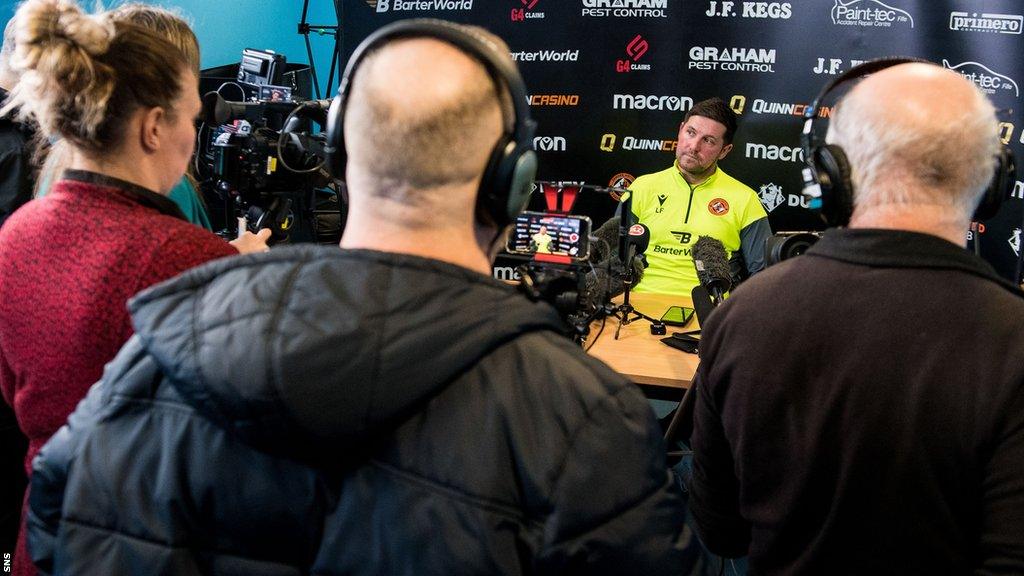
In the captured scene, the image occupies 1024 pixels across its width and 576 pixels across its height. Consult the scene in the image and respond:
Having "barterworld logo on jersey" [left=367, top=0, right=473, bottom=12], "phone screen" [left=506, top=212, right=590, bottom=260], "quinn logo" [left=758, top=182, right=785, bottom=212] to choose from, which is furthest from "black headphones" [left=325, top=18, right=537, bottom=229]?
"barterworld logo on jersey" [left=367, top=0, right=473, bottom=12]

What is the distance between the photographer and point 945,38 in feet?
12.8

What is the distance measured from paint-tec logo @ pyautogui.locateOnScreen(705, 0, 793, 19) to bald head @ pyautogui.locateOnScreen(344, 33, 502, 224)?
3836 millimetres

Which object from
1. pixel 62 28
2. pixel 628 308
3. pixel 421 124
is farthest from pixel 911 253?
pixel 628 308

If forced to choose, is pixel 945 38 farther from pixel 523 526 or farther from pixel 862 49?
pixel 523 526

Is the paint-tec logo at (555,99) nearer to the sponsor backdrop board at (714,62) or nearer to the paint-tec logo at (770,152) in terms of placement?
the sponsor backdrop board at (714,62)

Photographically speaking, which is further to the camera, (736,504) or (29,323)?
(736,504)

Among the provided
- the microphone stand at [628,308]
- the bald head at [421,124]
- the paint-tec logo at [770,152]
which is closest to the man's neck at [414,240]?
the bald head at [421,124]

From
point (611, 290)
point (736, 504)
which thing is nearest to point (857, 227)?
point (736, 504)

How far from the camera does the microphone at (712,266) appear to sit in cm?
238

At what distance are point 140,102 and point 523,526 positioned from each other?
90 cm

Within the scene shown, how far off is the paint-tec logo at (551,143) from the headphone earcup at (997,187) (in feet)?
10.9

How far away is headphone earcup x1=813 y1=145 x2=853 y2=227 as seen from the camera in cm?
113

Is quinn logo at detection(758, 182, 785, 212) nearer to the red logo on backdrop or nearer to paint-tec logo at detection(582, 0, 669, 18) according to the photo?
the red logo on backdrop

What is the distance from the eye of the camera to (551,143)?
4.54 metres
